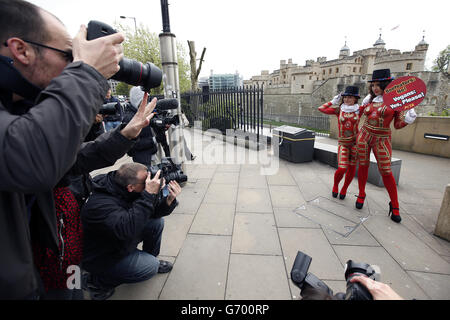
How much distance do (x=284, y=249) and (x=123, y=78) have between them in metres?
2.50

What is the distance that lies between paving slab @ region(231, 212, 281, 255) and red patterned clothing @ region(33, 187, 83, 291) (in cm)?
173

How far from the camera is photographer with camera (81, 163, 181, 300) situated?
1722 mm

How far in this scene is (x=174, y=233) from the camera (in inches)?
119

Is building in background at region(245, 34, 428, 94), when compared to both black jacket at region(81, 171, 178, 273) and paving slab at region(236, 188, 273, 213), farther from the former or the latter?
black jacket at region(81, 171, 178, 273)

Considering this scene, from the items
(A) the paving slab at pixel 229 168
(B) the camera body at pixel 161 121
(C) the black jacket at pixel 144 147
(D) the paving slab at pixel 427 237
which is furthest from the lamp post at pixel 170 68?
(D) the paving slab at pixel 427 237

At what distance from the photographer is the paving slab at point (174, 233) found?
2.70 m

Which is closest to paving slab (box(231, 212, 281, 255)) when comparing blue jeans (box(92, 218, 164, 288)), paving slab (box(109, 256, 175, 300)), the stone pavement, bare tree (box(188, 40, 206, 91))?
the stone pavement

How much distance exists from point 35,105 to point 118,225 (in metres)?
1.22

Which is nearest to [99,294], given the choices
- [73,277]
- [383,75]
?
[73,277]

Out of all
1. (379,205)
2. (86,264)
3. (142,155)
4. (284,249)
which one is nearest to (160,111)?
(142,155)

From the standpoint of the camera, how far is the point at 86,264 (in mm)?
1830

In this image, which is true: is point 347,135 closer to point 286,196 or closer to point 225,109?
point 286,196
